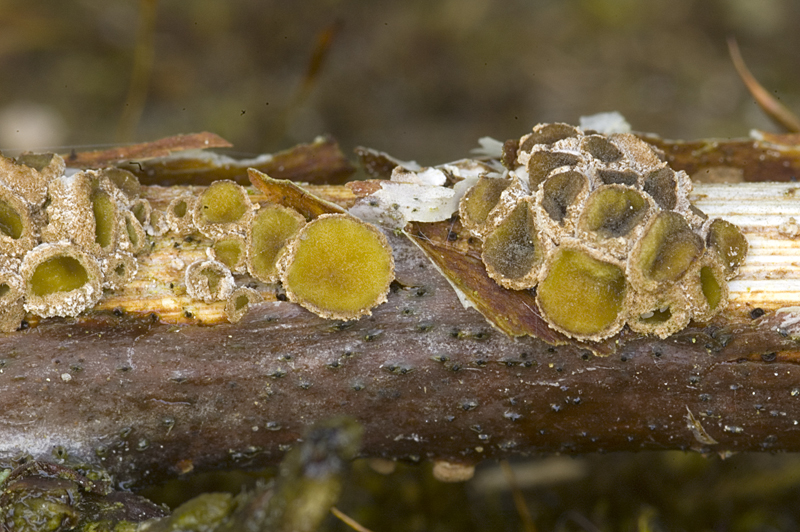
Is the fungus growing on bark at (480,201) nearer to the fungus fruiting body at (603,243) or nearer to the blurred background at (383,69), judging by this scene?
the fungus fruiting body at (603,243)

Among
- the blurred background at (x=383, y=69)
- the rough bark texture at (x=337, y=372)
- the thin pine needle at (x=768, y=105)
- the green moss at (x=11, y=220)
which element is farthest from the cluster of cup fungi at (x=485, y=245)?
the blurred background at (x=383, y=69)

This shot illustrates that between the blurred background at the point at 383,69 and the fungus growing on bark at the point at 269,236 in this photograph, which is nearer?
the fungus growing on bark at the point at 269,236

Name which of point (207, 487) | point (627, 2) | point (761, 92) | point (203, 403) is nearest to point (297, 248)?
point (203, 403)

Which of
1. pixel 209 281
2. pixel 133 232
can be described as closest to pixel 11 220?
pixel 133 232

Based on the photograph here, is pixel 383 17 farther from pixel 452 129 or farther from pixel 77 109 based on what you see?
pixel 77 109

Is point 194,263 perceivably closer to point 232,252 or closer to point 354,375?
point 232,252

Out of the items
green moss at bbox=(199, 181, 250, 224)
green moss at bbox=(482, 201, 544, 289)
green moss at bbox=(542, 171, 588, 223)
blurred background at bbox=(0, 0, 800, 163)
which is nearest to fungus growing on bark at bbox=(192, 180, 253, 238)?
green moss at bbox=(199, 181, 250, 224)

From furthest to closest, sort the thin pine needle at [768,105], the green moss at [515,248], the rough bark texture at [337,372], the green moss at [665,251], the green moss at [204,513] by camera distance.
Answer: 1. the thin pine needle at [768,105]
2. the rough bark texture at [337,372]
3. the green moss at [515,248]
4. the green moss at [665,251]
5. the green moss at [204,513]
